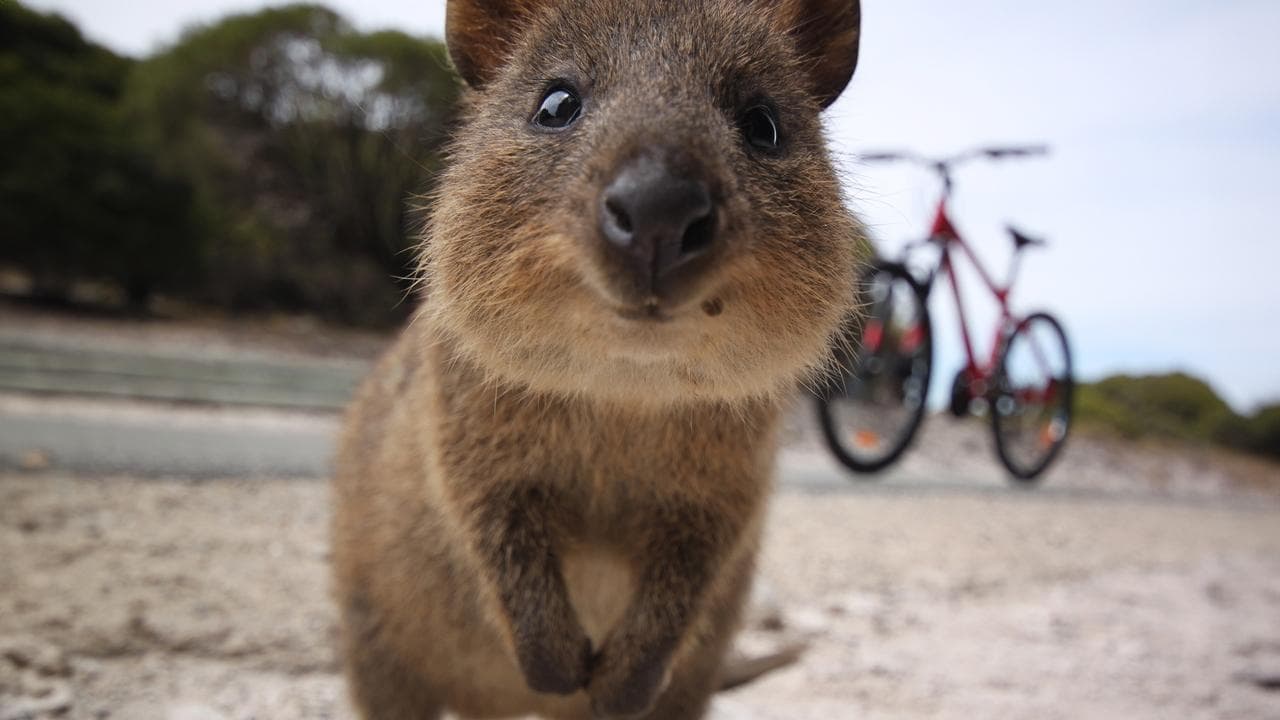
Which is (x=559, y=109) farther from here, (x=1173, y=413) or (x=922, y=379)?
(x=1173, y=413)

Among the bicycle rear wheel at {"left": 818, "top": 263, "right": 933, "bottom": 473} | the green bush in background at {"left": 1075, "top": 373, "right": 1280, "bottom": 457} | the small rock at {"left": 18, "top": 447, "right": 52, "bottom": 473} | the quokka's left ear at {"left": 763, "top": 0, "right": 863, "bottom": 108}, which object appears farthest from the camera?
the green bush in background at {"left": 1075, "top": 373, "right": 1280, "bottom": 457}

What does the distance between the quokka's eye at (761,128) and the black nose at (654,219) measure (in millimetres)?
568

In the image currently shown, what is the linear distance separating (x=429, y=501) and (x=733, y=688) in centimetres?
193

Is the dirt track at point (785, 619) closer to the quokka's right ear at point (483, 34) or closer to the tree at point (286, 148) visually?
the quokka's right ear at point (483, 34)

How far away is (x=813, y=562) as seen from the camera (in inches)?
259

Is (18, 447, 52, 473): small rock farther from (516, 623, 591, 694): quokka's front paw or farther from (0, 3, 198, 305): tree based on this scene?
(0, 3, 198, 305): tree

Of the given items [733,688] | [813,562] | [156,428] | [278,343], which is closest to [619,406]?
[733,688]

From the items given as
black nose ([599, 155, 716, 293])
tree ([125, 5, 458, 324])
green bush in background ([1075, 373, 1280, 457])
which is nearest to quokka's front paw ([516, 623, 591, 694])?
black nose ([599, 155, 716, 293])

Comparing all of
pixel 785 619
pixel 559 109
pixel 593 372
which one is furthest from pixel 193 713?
pixel 785 619

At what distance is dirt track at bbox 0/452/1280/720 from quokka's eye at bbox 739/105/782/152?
2615 millimetres

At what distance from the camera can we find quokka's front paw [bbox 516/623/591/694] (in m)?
2.52

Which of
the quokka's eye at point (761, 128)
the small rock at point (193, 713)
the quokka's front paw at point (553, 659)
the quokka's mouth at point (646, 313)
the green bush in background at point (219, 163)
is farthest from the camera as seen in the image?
the green bush in background at point (219, 163)

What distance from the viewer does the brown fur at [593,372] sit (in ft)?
6.19

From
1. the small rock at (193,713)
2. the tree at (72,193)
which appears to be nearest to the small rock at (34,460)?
the small rock at (193,713)
